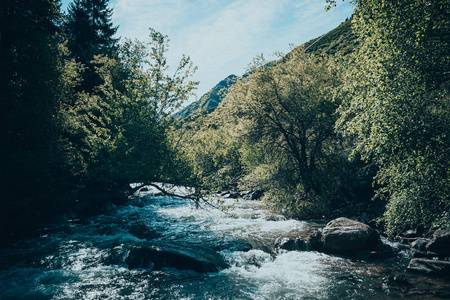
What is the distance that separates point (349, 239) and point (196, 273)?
733 cm

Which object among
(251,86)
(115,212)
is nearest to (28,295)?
(115,212)

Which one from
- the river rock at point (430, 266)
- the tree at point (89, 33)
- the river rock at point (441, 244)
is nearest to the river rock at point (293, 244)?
the river rock at point (430, 266)

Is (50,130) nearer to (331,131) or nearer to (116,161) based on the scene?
(116,161)

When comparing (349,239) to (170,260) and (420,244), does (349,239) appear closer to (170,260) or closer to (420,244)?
(420,244)

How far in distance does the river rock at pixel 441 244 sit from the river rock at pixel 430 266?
1.49 meters

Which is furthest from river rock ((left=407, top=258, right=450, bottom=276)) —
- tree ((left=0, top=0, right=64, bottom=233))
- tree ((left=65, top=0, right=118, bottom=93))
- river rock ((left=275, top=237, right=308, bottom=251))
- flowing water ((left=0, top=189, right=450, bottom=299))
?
tree ((left=65, top=0, right=118, bottom=93))

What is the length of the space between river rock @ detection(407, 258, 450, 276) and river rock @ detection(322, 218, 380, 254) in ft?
6.87

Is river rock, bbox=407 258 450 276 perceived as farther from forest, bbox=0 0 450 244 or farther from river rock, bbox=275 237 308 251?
river rock, bbox=275 237 308 251

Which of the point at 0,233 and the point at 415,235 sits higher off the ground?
the point at 0,233

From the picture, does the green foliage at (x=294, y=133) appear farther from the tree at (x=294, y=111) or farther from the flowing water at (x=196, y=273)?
the flowing water at (x=196, y=273)

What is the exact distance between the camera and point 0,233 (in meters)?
12.4

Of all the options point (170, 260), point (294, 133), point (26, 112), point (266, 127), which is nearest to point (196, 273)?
point (170, 260)

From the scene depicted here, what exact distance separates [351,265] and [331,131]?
11658 mm

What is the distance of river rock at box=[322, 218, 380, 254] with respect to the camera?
38.2 ft
